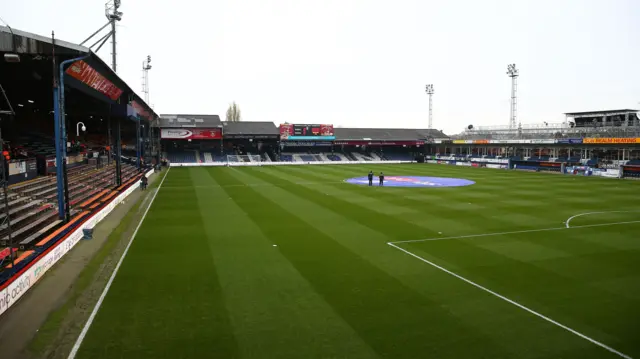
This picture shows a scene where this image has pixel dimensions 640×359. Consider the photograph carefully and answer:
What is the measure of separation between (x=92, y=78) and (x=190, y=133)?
51847 millimetres

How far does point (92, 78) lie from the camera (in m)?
23.1

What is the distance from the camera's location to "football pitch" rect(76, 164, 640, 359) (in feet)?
29.0

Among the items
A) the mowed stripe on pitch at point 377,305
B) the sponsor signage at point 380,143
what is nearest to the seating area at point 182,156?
the sponsor signage at point 380,143

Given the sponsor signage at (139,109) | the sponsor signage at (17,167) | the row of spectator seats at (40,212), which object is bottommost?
the row of spectator seats at (40,212)

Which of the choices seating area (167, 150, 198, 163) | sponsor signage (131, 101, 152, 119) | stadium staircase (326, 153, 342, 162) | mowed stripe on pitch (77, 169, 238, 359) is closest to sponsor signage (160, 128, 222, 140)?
seating area (167, 150, 198, 163)

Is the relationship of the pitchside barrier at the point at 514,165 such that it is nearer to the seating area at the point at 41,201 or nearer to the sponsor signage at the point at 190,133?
the sponsor signage at the point at 190,133

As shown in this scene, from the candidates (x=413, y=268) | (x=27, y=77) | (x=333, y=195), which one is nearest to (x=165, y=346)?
(x=413, y=268)

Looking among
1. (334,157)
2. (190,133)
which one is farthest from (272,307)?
(334,157)

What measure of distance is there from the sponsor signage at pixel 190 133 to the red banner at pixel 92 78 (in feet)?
150

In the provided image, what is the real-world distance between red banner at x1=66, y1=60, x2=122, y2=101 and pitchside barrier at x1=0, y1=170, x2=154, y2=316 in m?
7.25

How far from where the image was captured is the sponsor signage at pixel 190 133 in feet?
239

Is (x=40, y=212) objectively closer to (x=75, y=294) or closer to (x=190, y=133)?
(x=75, y=294)

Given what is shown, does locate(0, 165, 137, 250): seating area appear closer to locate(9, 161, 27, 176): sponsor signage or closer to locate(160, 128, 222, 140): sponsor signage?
locate(9, 161, 27, 176): sponsor signage

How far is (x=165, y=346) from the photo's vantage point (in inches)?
340
